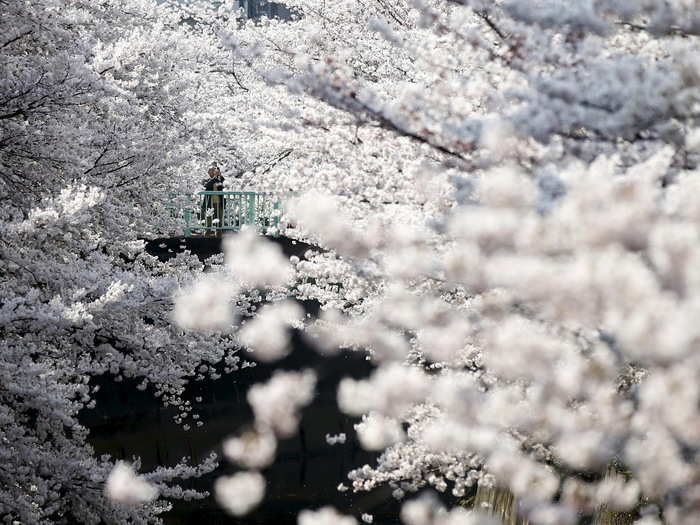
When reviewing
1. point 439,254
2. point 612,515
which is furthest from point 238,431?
point 439,254

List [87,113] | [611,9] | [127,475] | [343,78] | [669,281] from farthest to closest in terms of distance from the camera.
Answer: [87,113], [127,475], [343,78], [611,9], [669,281]

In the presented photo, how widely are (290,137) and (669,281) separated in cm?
459

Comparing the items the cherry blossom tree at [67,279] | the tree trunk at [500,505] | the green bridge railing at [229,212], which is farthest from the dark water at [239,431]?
the tree trunk at [500,505]

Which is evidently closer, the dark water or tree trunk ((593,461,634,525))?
tree trunk ((593,461,634,525))

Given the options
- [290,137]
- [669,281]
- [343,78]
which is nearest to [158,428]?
[290,137]

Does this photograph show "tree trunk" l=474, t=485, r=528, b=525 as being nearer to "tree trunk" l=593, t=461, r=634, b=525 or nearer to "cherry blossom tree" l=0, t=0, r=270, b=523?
"tree trunk" l=593, t=461, r=634, b=525

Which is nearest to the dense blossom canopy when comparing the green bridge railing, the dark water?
the dark water

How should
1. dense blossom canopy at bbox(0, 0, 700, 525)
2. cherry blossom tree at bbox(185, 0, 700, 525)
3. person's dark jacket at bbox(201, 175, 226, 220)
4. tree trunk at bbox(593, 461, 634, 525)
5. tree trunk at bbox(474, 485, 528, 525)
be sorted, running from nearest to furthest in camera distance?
cherry blossom tree at bbox(185, 0, 700, 525), dense blossom canopy at bbox(0, 0, 700, 525), tree trunk at bbox(593, 461, 634, 525), tree trunk at bbox(474, 485, 528, 525), person's dark jacket at bbox(201, 175, 226, 220)

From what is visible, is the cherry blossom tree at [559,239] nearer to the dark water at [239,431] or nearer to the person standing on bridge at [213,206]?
the dark water at [239,431]

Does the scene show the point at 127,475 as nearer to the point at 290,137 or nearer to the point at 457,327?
the point at 290,137

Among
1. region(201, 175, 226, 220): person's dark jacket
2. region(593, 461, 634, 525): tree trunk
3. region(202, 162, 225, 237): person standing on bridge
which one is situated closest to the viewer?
region(593, 461, 634, 525): tree trunk

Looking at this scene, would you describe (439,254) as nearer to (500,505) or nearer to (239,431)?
(500,505)

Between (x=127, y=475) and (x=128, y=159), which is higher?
(x=128, y=159)

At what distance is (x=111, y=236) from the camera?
983cm
